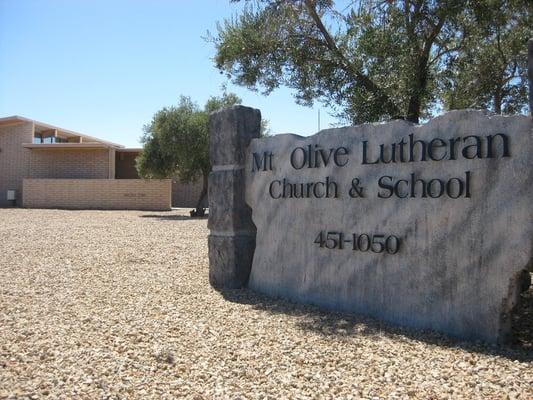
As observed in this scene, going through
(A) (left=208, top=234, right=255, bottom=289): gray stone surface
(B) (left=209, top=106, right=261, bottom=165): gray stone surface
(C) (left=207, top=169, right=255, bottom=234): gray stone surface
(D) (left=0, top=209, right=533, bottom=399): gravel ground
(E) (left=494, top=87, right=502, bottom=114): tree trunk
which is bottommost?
(D) (left=0, top=209, right=533, bottom=399): gravel ground

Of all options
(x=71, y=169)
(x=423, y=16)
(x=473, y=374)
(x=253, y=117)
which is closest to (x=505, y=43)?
(x=423, y=16)

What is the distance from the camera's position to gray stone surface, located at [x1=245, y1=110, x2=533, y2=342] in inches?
160

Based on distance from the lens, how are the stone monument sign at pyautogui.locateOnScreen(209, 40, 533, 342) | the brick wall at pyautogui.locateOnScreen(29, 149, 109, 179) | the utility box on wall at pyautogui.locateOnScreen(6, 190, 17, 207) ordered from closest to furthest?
the stone monument sign at pyautogui.locateOnScreen(209, 40, 533, 342), the utility box on wall at pyautogui.locateOnScreen(6, 190, 17, 207), the brick wall at pyautogui.locateOnScreen(29, 149, 109, 179)

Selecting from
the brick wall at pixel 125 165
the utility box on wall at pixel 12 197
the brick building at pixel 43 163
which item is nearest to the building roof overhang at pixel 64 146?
the brick building at pixel 43 163

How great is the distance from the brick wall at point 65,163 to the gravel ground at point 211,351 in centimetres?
2324

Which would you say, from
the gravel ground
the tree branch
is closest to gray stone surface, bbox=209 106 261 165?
the gravel ground

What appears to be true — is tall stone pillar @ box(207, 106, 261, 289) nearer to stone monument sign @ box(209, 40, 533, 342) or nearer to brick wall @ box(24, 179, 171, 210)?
stone monument sign @ box(209, 40, 533, 342)

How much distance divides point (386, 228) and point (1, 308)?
3.86m

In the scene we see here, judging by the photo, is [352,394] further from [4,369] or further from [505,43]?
[505,43]

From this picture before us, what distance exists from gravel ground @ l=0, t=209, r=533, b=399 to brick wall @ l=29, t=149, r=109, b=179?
23236 mm

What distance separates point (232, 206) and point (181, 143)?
14.5m

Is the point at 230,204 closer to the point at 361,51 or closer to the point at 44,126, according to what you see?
the point at 361,51

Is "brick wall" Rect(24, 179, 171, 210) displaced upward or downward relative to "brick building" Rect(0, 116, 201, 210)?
downward

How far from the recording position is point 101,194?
25000mm
